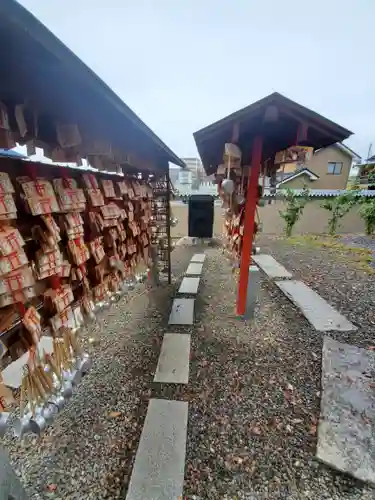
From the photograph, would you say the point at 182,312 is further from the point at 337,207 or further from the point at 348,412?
the point at 337,207

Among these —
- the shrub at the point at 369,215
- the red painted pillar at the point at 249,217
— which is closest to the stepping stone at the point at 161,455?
the red painted pillar at the point at 249,217

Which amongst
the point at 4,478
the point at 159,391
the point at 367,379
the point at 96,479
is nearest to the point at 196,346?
the point at 159,391

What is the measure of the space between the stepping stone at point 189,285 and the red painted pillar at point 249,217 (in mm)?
1101

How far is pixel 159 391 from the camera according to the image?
6.49ft

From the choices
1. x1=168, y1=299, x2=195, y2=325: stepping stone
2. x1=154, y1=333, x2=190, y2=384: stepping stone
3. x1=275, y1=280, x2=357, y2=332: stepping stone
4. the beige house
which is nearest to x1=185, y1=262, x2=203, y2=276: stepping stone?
x1=168, y1=299, x2=195, y2=325: stepping stone

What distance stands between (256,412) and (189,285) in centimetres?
255

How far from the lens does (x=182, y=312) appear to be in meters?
3.25

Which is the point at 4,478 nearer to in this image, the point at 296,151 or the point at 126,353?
the point at 126,353

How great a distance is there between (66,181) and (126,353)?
1903mm

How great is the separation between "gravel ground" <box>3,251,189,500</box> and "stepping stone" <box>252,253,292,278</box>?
283 cm

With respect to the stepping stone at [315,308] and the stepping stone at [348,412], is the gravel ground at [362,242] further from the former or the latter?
the stepping stone at [348,412]

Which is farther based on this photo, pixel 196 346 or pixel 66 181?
pixel 196 346

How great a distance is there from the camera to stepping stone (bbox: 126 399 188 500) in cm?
133

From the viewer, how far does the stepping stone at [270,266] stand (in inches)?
→ 177
